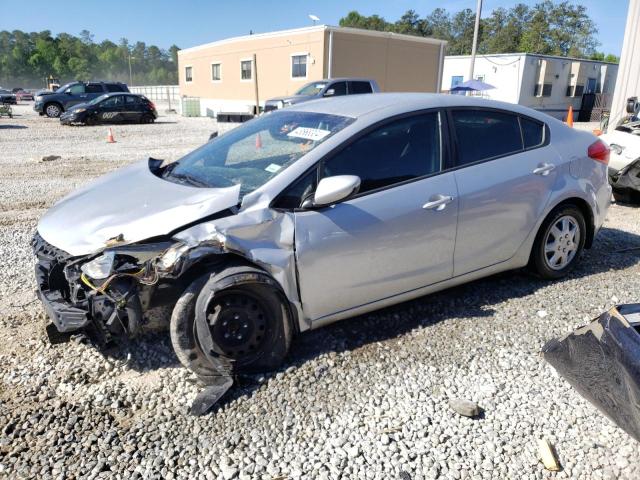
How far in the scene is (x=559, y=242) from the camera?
4.46 metres

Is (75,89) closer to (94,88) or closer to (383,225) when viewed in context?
(94,88)

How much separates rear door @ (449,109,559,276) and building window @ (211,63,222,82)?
3205 centimetres

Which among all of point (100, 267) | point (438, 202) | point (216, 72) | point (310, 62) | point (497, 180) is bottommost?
point (100, 267)

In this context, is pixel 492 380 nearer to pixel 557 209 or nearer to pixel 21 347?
pixel 557 209

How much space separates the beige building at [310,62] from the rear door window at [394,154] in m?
21.2

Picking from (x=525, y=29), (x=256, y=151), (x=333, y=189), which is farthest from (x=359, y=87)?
(x=525, y=29)

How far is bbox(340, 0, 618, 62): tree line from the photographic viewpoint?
223ft

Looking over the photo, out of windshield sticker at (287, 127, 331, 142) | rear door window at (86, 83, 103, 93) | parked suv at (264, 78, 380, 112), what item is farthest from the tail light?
rear door window at (86, 83, 103, 93)

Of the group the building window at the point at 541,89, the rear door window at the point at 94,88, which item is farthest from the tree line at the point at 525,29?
the rear door window at the point at 94,88

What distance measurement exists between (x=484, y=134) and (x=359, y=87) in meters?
15.2

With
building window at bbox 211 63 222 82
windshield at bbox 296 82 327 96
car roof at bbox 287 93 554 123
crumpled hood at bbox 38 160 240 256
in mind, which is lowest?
crumpled hood at bbox 38 160 240 256

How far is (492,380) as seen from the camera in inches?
125

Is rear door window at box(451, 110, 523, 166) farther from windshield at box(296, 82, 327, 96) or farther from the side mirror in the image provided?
windshield at box(296, 82, 327, 96)

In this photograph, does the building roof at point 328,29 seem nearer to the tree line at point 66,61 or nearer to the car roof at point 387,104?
the car roof at point 387,104
